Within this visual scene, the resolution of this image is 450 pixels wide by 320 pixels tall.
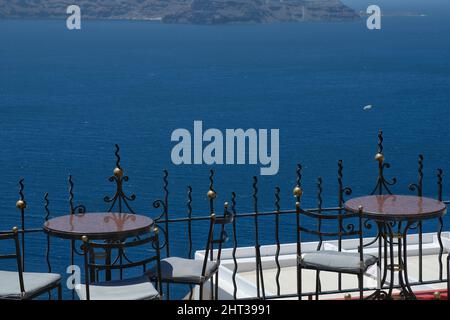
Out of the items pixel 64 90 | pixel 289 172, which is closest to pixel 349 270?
pixel 289 172

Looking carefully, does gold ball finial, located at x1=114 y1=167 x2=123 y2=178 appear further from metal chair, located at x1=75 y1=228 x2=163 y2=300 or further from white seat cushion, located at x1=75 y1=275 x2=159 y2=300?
white seat cushion, located at x1=75 y1=275 x2=159 y2=300

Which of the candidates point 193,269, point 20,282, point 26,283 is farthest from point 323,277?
point 20,282

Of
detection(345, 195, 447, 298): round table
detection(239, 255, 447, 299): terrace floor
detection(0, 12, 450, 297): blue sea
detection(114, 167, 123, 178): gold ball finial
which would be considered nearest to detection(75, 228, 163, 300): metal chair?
detection(114, 167, 123, 178): gold ball finial

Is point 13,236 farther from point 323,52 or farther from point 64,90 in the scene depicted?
point 323,52

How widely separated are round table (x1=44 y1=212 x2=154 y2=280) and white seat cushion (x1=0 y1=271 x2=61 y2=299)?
377 mm

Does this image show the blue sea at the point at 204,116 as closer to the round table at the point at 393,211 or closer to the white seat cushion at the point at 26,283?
the round table at the point at 393,211

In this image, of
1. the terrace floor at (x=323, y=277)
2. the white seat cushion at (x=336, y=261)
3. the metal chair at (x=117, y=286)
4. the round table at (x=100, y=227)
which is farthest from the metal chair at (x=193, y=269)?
the terrace floor at (x=323, y=277)

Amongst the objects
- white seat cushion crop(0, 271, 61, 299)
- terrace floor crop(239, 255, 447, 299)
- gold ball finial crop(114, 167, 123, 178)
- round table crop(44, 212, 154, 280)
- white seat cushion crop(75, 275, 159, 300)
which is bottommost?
terrace floor crop(239, 255, 447, 299)

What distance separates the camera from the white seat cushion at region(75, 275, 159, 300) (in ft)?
21.8

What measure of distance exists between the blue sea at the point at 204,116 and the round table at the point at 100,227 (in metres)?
36.9

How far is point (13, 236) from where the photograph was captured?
21.9ft

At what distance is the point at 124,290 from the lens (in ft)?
22.1

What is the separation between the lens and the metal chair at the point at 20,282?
259 inches

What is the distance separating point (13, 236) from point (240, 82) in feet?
336
